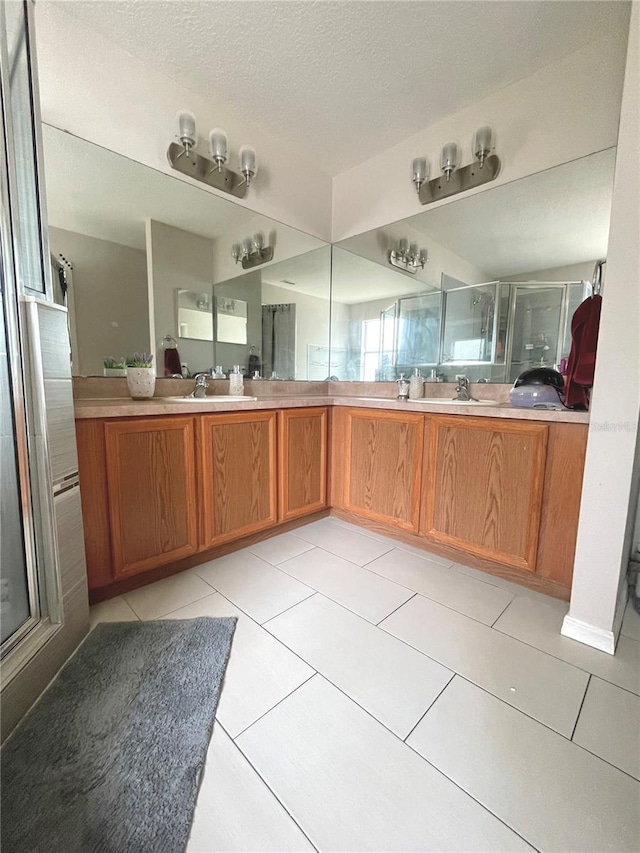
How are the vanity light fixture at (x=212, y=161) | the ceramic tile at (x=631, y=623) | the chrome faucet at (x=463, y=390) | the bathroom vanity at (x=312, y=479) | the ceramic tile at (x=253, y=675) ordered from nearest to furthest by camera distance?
the ceramic tile at (x=253, y=675) → the ceramic tile at (x=631, y=623) → the bathroom vanity at (x=312, y=479) → the vanity light fixture at (x=212, y=161) → the chrome faucet at (x=463, y=390)

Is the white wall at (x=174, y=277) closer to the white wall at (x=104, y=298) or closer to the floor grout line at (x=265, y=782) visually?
the white wall at (x=104, y=298)

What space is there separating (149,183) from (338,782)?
2.62 m

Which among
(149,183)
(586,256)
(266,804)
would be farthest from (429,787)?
(149,183)

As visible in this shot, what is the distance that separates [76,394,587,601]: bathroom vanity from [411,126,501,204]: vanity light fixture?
1378 millimetres

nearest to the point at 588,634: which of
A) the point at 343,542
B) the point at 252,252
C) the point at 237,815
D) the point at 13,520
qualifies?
the point at 343,542

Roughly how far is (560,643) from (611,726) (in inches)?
13.3

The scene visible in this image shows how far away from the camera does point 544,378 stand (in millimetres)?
1748

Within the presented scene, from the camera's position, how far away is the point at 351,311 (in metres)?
2.88

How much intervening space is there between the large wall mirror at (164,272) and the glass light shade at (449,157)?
1051mm

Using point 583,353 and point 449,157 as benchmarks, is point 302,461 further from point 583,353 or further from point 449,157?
point 449,157

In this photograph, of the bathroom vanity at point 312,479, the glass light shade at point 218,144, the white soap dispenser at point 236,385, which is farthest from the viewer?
the white soap dispenser at point 236,385

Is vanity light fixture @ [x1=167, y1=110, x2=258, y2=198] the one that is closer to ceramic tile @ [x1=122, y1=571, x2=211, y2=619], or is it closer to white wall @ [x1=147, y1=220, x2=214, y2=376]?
white wall @ [x1=147, y1=220, x2=214, y2=376]

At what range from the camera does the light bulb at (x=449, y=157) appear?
2.10m

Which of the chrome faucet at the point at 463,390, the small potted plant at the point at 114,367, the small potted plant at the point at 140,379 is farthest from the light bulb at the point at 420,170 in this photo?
the small potted plant at the point at 114,367
